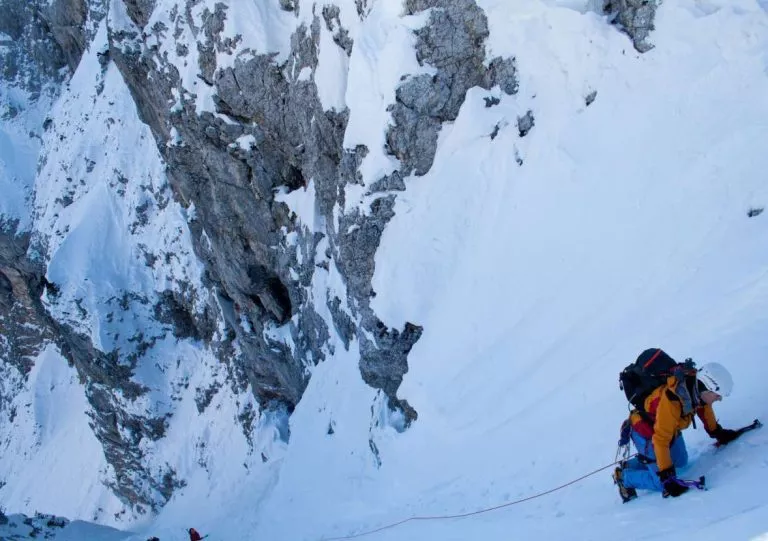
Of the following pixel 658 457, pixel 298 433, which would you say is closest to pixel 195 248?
pixel 298 433

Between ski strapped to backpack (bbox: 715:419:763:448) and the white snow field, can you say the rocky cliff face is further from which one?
ski strapped to backpack (bbox: 715:419:763:448)

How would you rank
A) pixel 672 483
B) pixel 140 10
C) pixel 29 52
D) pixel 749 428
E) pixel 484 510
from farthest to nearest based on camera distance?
1. pixel 29 52
2. pixel 140 10
3. pixel 484 510
4. pixel 749 428
5. pixel 672 483

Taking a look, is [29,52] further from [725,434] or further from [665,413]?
[725,434]

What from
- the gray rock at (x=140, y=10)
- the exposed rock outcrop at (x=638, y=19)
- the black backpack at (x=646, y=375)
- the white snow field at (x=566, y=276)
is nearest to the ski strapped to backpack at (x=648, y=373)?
the black backpack at (x=646, y=375)

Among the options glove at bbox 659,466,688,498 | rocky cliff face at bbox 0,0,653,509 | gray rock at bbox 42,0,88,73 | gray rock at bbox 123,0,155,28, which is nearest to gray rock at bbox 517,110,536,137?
rocky cliff face at bbox 0,0,653,509

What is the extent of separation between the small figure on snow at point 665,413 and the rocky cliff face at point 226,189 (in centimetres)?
745

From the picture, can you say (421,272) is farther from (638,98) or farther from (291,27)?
(291,27)

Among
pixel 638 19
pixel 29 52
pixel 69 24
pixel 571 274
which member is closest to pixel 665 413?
pixel 571 274

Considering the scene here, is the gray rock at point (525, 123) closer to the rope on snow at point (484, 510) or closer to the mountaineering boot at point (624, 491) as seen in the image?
the rope on snow at point (484, 510)

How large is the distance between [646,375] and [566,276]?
520 cm

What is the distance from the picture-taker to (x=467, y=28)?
13.3 metres

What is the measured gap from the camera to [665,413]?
5.57 m

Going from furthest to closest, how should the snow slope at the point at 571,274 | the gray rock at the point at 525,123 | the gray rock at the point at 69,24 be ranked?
1. the gray rock at the point at 69,24
2. the gray rock at the point at 525,123
3. the snow slope at the point at 571,274

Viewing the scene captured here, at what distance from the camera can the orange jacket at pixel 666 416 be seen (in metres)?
5.57
